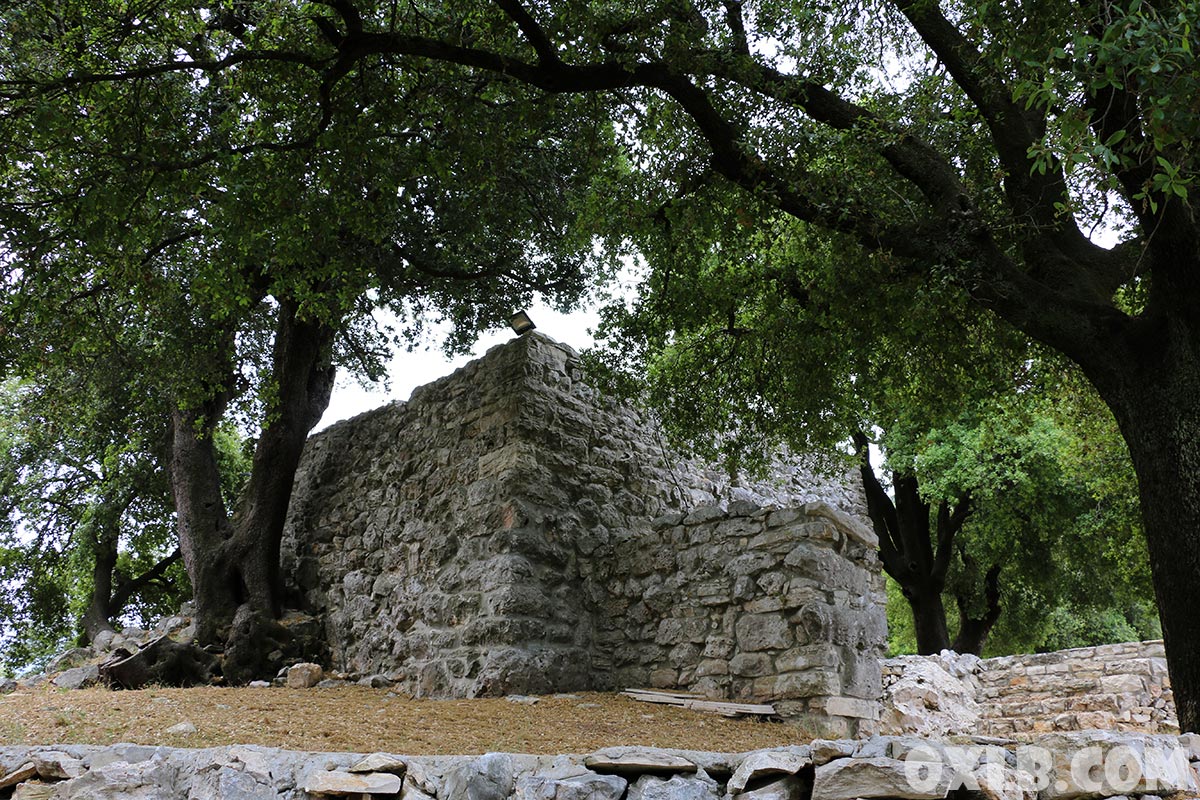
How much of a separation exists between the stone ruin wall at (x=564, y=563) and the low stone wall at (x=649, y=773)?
2.68 m

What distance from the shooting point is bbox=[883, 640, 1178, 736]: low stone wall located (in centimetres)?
931

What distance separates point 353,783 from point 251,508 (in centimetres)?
706

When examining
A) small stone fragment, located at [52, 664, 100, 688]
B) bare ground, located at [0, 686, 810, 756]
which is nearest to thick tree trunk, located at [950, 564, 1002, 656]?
bare ground, located at [0, 686, 810, 756]

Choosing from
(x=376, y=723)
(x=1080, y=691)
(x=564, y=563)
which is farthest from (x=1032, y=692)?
(x=376, y=723)

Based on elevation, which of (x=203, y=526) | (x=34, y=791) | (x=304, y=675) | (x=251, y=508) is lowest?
(x=34, y=791)

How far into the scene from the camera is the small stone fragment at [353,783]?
395cm

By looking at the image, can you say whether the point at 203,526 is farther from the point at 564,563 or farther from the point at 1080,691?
the point at 1080,691

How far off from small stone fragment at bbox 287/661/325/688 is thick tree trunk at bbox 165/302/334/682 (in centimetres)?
77

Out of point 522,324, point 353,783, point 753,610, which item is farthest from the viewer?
point 522,324

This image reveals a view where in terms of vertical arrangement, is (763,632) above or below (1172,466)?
below

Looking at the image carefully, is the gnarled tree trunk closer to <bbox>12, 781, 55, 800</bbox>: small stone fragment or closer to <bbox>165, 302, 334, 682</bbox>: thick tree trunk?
<bbox>165, 302, 334, 682</bbox>: thick tree trunk

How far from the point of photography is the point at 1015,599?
18.4 m

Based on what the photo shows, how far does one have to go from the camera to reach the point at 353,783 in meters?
3.97

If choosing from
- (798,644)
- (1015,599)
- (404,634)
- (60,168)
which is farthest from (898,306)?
(1015,599)
